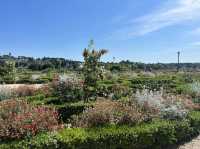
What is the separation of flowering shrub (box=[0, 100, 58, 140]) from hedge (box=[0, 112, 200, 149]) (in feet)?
0.90

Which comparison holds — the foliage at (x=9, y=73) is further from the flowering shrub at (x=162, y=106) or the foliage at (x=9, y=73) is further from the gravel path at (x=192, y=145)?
the gravel path at (x=192, y=145)

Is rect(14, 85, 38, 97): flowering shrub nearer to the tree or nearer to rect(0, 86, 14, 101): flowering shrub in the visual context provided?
rect(0, 86, 14, 101): flowering shrub

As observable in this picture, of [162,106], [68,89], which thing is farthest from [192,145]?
[68,89]

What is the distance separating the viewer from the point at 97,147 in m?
8.55

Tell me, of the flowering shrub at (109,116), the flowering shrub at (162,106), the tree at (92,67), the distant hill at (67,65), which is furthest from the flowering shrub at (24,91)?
the distant hill at (67,65)

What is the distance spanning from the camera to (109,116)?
9977 mm

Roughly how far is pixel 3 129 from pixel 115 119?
308cm

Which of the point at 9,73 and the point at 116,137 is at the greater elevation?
the point at 9,73

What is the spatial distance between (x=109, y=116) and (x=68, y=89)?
17.3ft

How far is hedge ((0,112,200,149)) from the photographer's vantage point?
7.75m

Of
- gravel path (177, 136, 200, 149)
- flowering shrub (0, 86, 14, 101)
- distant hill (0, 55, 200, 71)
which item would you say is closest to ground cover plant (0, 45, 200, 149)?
gravel path (177, 136, 200, 149)

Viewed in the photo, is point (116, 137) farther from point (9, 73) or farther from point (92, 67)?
point (9, 73)

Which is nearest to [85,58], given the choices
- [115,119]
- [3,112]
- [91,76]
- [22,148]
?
[91,76]

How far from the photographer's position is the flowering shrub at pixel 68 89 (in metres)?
15.0
